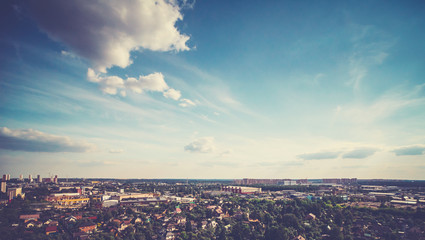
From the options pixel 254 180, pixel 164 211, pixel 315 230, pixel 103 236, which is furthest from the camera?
pixel 254 180

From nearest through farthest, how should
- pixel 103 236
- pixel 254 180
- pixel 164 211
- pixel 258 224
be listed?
1. pixel 103 236
2. pixel 258 224
3. pixel 164 211
4. pixel 254 180

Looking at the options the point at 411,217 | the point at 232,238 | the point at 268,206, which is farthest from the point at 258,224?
the point at 411,217

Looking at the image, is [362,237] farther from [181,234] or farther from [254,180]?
[254,180]

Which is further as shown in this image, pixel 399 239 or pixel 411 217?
pixel 411 217

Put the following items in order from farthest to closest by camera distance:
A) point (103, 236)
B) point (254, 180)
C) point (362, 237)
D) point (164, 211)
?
1. point (254, 180)
2. point (164, 211)
3. point (362, 237)
4. point (103, 236)

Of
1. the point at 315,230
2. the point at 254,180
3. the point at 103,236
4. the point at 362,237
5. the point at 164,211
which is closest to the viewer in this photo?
the point at 103,236

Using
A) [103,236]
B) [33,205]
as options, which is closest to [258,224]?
[103,236]

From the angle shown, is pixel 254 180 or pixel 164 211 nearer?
pixel 164 211

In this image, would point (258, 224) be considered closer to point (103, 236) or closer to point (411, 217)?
point (103, 236)
